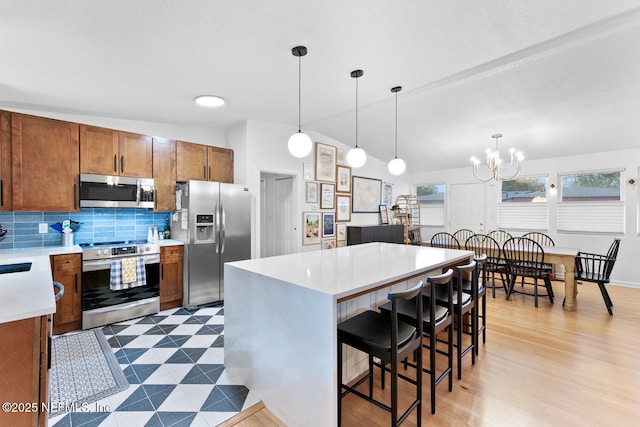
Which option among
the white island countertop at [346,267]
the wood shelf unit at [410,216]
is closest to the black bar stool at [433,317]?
the white island countertop at [346,267]

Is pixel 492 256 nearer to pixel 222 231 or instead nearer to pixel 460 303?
pixel 460 303

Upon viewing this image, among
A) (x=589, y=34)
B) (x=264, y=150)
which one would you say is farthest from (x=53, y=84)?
(x=589, y=34)

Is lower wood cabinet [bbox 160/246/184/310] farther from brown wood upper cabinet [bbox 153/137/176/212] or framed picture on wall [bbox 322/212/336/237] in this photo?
framed picture on wall [bbox 322/212/336/237]

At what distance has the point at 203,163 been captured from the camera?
164 inches

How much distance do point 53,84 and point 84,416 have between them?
2777mm

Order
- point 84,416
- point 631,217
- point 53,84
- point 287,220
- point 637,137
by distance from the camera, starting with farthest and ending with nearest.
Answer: point 287,220 → point 631,217 → point 637,137 → point 53,84 → point 84,416

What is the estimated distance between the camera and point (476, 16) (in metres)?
2.08

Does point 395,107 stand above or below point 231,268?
above

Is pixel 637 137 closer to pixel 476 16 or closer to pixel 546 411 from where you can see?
pixel 476 16

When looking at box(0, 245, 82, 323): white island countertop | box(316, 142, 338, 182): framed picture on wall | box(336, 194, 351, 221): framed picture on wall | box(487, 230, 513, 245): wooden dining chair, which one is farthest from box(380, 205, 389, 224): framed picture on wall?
box(0, 245, 82, 323): white island countertop

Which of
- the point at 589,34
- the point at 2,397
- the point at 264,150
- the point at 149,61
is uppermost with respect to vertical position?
the point at 589,34

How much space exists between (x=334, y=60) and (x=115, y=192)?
112 inches

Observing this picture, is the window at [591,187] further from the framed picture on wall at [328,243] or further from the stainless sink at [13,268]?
the stainless sink at [13,268]

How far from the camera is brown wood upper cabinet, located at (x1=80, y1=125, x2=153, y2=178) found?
3266 mm
